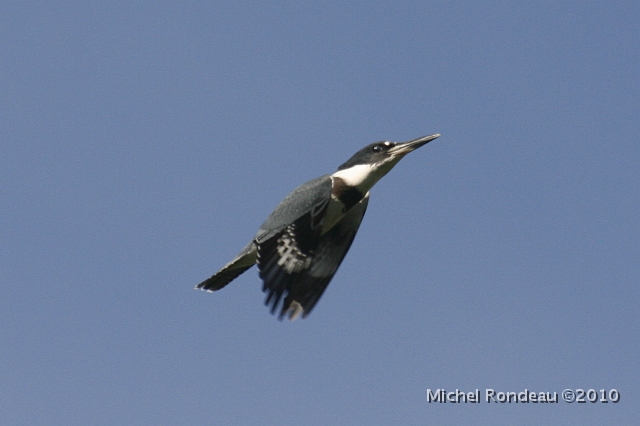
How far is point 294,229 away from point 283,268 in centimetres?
48

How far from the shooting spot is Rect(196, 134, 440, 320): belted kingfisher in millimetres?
10664

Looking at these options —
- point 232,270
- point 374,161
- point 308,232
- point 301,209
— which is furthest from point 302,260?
point 374,161

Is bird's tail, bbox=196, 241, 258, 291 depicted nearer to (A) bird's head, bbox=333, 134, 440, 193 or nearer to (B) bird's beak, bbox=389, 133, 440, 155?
(A) bird's head, bbox=333, 134, 440, 193

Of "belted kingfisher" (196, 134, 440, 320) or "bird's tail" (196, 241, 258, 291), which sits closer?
"belted kingfisher" (196, 134, 440, 320)

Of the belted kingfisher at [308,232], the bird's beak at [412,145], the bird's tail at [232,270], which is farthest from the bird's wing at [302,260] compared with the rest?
the bird's beak at [412,145]

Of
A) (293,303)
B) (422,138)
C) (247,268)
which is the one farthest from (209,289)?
(422,138)

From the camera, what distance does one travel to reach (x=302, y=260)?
1105cm

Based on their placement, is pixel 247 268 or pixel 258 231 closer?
pixel 258 231

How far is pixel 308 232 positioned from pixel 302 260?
1.16 feet

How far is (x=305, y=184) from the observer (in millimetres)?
11094

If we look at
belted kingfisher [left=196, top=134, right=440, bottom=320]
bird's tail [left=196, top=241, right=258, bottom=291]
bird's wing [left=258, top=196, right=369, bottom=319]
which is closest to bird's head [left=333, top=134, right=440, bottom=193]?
belted kingfisher [left=196, top=134, right=440, bottom=320]

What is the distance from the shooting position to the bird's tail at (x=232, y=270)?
36.8 ft

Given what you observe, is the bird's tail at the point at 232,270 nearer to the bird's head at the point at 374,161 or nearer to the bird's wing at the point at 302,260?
the bird's wing at the point at 302,260

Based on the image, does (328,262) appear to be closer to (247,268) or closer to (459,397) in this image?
(247,268)
